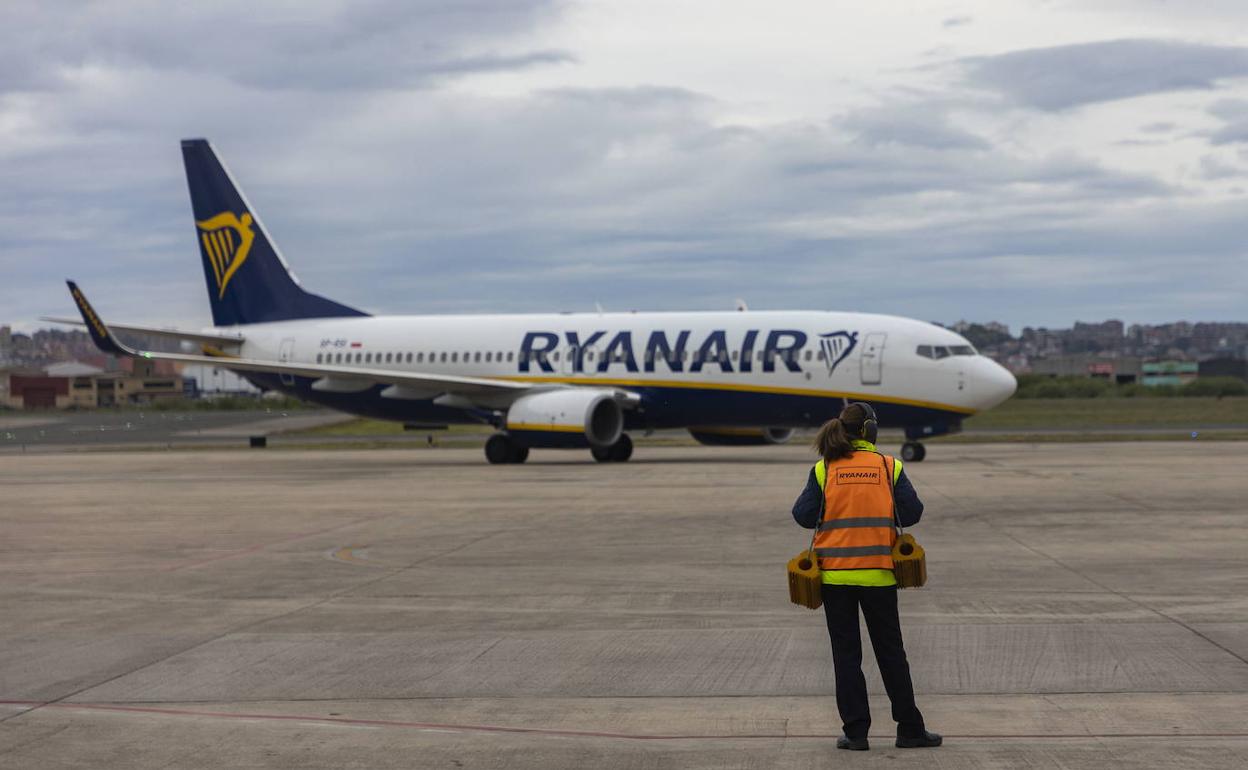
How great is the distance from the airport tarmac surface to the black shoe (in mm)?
109

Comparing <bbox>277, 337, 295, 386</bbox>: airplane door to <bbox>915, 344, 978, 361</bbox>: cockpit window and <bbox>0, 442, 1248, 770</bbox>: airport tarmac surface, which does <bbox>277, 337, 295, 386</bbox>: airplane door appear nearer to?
<bbox>915, 344, 978, 361</bbox>: cockpit window

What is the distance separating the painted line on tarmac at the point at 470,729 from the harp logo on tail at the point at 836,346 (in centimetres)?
2670

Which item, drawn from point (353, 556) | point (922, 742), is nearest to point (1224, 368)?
point (353, 556)

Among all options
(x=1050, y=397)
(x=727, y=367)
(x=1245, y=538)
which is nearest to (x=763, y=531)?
(x=1245, y=538)

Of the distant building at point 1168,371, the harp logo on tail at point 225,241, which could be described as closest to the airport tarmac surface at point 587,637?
the harp logo on tail at point 225,241

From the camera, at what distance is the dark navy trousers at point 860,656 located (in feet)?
24.6

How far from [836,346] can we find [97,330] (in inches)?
690

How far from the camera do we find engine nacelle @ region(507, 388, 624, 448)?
113 ft

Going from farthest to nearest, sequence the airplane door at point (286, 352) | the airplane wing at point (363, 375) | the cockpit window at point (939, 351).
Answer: the airplane door at point (286, 352)
the airplane wing at point (363, 375)
the cockpit window at point (939, 351)

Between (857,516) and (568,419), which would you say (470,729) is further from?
(568,419)

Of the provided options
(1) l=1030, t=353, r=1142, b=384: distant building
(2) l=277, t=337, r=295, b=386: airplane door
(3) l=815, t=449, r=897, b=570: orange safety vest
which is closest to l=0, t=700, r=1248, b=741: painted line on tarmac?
(3) l=815, t=449, r=897, b=570: orange safety vest

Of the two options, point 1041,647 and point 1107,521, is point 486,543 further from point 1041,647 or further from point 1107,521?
point 1041,647

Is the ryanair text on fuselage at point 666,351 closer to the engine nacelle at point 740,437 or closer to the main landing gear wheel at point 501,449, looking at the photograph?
the main landing gear wheel at point 501,449

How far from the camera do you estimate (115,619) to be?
40.0 feet
